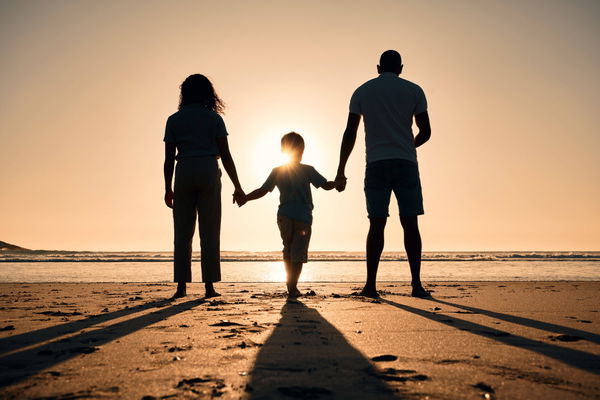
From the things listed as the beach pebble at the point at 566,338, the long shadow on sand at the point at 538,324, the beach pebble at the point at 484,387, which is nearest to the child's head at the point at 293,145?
the long shadow on sand at the point at 538,324

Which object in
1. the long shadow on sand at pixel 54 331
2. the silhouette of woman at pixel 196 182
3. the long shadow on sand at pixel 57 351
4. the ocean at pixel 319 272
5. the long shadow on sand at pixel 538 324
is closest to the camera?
the long shadow on sand at pixel 57 351

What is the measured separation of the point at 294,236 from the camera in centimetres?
565

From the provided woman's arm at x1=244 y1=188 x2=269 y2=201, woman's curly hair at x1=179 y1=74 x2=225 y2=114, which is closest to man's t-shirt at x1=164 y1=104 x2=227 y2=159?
woman's curly hair at x1=179 y1=74 x2=225 y2=114

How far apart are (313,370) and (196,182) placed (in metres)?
3.84

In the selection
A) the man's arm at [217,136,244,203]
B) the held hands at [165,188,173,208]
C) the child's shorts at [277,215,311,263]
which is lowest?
the child's shorts at [277,215,311,263]

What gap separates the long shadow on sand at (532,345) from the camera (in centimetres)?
206

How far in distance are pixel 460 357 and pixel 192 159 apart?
13.2 ft

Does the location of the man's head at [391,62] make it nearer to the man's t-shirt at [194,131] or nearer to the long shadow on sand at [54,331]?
the man's t-shirt at [194,131]

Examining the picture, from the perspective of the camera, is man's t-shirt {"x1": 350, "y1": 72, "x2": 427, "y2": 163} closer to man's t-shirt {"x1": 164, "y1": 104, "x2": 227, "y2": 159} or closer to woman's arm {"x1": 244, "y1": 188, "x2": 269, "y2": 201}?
woman's arm {"x1": 244, "y1": 188, "x2": 269, "y2": 201}

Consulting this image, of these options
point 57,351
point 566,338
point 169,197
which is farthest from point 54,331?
point 566,338

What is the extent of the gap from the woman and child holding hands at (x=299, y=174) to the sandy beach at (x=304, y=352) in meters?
1.19

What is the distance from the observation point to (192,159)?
18.2ft

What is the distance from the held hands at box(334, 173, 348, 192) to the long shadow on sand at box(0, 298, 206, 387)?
8.85ft

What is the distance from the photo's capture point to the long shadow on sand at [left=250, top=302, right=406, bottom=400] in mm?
1636
